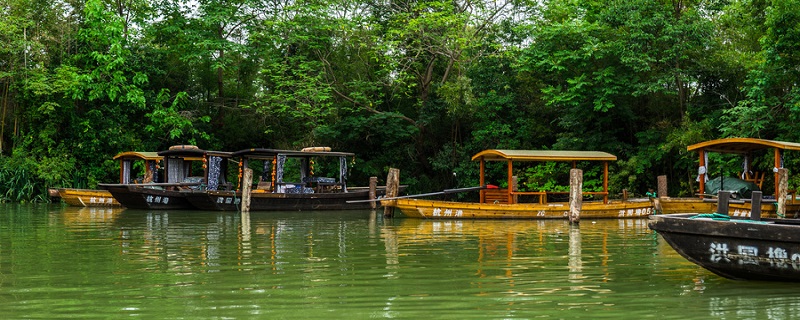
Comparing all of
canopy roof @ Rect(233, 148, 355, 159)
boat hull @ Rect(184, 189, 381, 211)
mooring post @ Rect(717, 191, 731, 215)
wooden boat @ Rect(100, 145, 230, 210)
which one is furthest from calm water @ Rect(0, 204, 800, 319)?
wooden boat @ Rect(100, 145, 230, 210)

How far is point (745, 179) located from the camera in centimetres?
1914

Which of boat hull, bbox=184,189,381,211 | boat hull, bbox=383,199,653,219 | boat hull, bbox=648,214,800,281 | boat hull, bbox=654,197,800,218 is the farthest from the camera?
boat hull, bbox=184,189,381,211

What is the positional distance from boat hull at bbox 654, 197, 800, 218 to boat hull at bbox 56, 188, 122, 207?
17.7m

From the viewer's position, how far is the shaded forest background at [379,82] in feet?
80.2

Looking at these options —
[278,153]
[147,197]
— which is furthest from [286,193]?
[147,197]

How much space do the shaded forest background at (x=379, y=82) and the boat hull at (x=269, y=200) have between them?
5039 mm

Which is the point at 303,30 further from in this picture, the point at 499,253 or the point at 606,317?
the point at 606,317

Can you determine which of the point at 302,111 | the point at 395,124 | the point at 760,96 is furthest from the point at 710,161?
the point at 302,111

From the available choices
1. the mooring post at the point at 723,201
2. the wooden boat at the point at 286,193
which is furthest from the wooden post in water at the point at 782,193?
the wooden boat at the point at 286,193

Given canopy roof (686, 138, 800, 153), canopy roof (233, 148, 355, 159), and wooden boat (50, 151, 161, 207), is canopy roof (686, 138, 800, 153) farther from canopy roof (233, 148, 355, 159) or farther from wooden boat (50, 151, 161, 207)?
wooden boat (50, 151, 161, 207)

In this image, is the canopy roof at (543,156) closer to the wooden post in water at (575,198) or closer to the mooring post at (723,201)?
the wooden post in water at (575,198)

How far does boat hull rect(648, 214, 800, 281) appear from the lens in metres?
7.80

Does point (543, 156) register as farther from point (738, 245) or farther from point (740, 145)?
point (738, 245)

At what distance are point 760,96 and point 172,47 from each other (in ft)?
71.0
